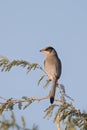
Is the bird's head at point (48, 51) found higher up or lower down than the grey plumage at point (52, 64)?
higher up

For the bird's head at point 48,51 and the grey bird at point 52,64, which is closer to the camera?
the grey bird at point 52,64

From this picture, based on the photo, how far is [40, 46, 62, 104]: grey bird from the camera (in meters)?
8.15

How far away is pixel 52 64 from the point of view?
9000mm

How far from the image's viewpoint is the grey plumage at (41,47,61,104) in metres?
8.18

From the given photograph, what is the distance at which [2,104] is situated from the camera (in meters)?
5.27

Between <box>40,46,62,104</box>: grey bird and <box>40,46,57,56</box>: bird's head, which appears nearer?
<box>40,46,62,104</box>: grey bird

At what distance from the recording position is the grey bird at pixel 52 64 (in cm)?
815

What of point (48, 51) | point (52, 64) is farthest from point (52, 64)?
point (48, 51)

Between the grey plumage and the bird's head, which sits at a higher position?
the bird's head

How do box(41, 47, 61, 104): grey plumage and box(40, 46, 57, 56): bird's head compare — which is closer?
box(41, 47, 61, 104): grey plumage

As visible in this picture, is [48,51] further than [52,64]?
Yes

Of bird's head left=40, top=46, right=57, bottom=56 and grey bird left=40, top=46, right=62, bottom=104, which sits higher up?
bird's head left=40, top=46, right=57, bottom=56

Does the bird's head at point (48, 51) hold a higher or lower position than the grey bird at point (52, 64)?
higher

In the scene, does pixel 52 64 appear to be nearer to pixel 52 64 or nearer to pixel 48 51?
pixel 52 64
